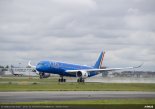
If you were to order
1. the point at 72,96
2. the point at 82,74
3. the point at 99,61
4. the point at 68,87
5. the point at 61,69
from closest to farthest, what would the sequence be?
the point at 72,96
the point at 68,87
the point at 61,69
the point at 82,74
the point at 99,61

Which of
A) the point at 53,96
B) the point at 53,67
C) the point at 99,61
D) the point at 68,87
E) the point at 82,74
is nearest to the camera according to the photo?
the point at 53,96

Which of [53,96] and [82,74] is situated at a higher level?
[82,74]

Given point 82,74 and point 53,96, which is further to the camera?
point 82,74

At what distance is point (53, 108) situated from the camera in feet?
76.8

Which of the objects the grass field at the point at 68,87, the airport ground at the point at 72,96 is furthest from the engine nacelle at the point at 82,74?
the airport ground at the point at 72,96

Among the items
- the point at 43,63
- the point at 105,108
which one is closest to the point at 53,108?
the point at 105,108

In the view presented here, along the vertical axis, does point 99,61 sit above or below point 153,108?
above

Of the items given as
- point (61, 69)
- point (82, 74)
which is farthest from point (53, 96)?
point (82, 74)

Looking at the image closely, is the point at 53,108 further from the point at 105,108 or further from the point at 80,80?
the point at 80,80

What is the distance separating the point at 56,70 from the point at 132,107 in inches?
2014

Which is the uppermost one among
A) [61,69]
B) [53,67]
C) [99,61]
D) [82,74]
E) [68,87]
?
[99,61]

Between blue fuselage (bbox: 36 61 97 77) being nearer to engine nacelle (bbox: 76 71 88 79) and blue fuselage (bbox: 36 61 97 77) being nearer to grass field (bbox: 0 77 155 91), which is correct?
engine nacelle (bbox: 76 71 88 79)

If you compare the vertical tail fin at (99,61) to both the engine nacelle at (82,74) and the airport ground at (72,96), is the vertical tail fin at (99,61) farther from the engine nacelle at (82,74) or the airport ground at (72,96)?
the airport ground at (72,96)

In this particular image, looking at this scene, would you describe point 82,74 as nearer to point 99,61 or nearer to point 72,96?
point 99,61
